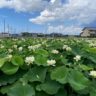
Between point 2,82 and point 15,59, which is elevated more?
point 15,59

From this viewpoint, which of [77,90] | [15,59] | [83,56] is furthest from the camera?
[83,56]

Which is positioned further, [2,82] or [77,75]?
[2,82]

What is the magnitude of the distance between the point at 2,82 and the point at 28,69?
19 cm

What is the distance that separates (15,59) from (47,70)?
26cm

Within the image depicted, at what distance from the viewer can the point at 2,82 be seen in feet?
6.70

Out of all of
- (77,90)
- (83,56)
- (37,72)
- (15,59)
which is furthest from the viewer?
(83,56)

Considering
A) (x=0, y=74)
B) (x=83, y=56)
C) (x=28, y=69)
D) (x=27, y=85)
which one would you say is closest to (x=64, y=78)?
(x=27, y=85)

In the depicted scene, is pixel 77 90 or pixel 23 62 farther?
pixel 23 62

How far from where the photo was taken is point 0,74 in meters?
2.13

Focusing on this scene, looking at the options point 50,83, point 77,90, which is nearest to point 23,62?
point 50,83

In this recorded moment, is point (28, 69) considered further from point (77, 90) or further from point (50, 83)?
point (77, 90)

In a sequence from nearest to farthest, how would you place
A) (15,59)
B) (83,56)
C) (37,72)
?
1. (37,72)
2. (15,59)
3. (83,56)

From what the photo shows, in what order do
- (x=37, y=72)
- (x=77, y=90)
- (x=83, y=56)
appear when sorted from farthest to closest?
(x=83, y=56), (x=37, y=72), (x=77, y=90)

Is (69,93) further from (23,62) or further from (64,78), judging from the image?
(23,62)
